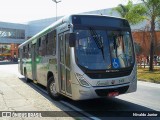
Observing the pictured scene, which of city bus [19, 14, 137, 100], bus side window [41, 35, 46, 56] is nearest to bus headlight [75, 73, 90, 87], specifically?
city bus [19, 14, 137, 100]

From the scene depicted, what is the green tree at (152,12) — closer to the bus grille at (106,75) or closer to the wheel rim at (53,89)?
the wheel rim at (53,89)

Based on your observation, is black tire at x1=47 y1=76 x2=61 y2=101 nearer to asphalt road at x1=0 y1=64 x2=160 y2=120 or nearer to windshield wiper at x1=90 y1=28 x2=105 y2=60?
asphalt road at x1=0 y1=64 x2=160 y2=120

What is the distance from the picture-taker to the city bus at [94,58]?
906cm

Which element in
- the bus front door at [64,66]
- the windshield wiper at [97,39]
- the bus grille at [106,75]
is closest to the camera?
the bus grille at [106,75]

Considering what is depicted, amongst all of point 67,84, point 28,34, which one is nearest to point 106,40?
point 67,84

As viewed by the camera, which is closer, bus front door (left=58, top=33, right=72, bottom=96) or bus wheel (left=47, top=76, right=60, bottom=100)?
bus front door (left=58, top=33, right=72, bottom=96)

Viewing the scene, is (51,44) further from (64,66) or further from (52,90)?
(64,66)

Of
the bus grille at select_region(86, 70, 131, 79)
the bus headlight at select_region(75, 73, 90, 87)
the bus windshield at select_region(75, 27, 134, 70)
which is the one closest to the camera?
the bus headlight at select_region(75, 73, 90, 87)

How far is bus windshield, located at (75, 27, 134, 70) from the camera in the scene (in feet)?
30.1

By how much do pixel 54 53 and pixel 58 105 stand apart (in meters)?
1.99

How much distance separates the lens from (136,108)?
381 inches

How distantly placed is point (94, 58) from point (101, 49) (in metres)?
0.38

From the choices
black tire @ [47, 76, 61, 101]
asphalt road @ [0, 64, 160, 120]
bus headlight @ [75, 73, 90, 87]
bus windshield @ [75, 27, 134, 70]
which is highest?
Answer: bus windshield @ [75, 27, 134, 70]

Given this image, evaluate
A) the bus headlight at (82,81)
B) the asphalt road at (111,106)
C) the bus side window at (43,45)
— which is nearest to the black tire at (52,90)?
the asphalt road at (111,106)
